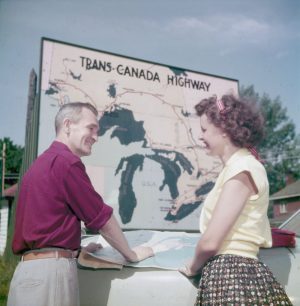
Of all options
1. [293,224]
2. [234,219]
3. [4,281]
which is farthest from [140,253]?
[4,281]

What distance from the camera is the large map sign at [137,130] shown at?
536 centimetres

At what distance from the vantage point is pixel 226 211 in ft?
4.70

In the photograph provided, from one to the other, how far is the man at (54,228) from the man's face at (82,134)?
92 millimetres

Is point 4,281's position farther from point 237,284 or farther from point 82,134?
point 237,284

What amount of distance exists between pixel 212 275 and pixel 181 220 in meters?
4.71

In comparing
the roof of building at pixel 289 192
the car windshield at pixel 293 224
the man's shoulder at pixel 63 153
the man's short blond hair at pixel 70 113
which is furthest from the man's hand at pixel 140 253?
the roof of building at pixel 289 192

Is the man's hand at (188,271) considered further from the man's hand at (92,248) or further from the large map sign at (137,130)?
the large map sign at (137,130)

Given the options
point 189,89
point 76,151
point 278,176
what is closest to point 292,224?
point 76,151

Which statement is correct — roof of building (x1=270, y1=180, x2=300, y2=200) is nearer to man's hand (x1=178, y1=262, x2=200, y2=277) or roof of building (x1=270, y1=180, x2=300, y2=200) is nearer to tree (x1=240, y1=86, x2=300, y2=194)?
tree (x1=240, y1=86, x2=300, y2=194)

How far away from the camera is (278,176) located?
34.1 metres

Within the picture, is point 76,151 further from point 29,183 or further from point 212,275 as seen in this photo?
point 212,275

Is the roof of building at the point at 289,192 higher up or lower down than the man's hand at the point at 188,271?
higher up

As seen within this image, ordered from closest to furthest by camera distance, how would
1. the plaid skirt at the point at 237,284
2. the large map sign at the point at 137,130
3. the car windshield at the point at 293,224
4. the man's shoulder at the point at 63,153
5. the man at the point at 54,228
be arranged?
the plaid skirt at the point at 237,284 < the man at the point at 54,228 < the man's shoulder at the point at 63,153 < the car windshield at the point at 293,224 < the large map sign at the point at 137,130

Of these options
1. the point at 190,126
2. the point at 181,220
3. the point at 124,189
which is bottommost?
the point at 181,220
